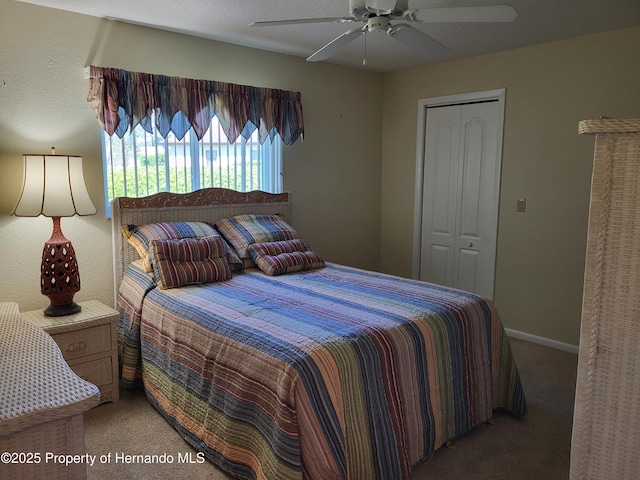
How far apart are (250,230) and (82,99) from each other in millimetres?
1364

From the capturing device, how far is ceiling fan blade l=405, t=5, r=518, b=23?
1.89 m

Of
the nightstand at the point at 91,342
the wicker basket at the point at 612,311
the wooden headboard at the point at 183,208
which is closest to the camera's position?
the wicker basket at the point at 612,311

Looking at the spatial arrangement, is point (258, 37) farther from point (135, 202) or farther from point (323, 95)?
point (135, 202)

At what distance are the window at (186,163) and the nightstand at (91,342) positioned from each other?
80 centimetres

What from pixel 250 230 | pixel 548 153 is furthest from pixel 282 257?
pixel 548 153

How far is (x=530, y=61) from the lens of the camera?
145 inches

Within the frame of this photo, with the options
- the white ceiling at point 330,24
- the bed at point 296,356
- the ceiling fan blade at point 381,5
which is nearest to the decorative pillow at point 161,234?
the bed at point 296,356

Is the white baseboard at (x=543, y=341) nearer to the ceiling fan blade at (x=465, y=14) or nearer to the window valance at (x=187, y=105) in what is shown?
the window valance at (x=187, y=105)

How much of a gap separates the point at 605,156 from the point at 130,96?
2.87 metres

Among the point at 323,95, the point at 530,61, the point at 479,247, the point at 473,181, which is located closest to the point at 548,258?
the point at 479,247

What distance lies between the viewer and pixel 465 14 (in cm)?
197

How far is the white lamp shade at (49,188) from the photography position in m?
2.58

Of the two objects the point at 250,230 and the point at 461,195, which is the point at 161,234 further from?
the point at 461,195

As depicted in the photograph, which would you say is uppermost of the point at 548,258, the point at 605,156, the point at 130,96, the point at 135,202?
the point at 130,96
